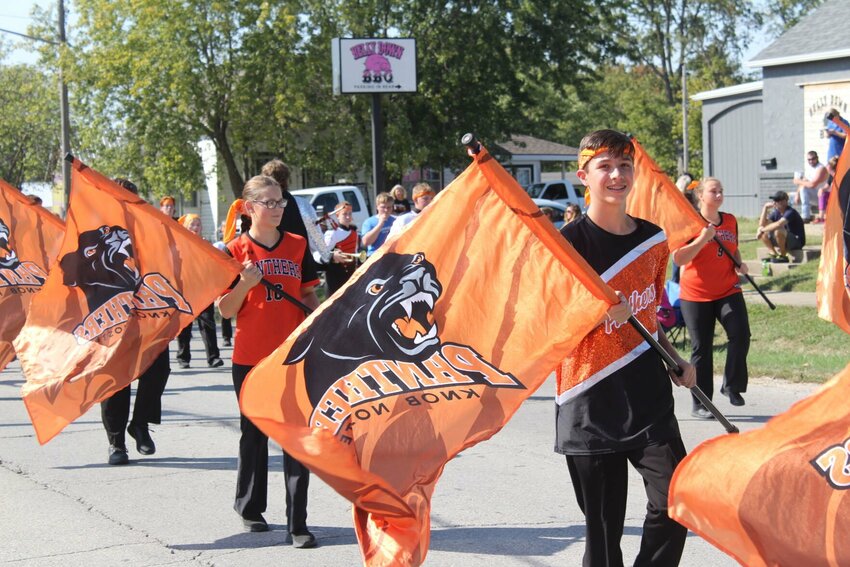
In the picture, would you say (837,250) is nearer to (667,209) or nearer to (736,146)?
(667,209)

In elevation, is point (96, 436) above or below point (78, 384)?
below

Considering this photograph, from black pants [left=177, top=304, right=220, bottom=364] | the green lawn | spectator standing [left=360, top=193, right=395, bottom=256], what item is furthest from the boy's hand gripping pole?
black pants [left=177, top=304, right=220, bottom=364]

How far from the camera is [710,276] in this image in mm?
9094

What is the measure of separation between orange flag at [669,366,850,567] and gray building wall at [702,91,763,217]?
95.3 ft

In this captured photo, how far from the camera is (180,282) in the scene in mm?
6496

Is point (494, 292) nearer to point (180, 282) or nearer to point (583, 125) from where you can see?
point (180, 282)

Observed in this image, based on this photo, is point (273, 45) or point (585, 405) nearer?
point (585, 405)

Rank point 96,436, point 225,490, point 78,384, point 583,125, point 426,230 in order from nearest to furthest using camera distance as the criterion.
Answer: point 426,230 → point 78,384 → point 225,490 → point 96,436 → point 583,125

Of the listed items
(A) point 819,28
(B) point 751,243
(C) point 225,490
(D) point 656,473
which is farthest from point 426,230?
(A) point 819,28

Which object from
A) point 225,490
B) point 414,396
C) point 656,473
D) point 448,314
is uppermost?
point 448,314

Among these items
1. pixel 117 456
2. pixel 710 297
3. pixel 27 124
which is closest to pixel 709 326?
pixel 710 297

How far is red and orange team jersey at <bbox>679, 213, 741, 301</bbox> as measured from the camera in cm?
906

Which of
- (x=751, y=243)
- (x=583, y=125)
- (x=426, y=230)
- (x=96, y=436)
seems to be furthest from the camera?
(x=583, y=125)

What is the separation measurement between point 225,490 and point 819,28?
2351cm
